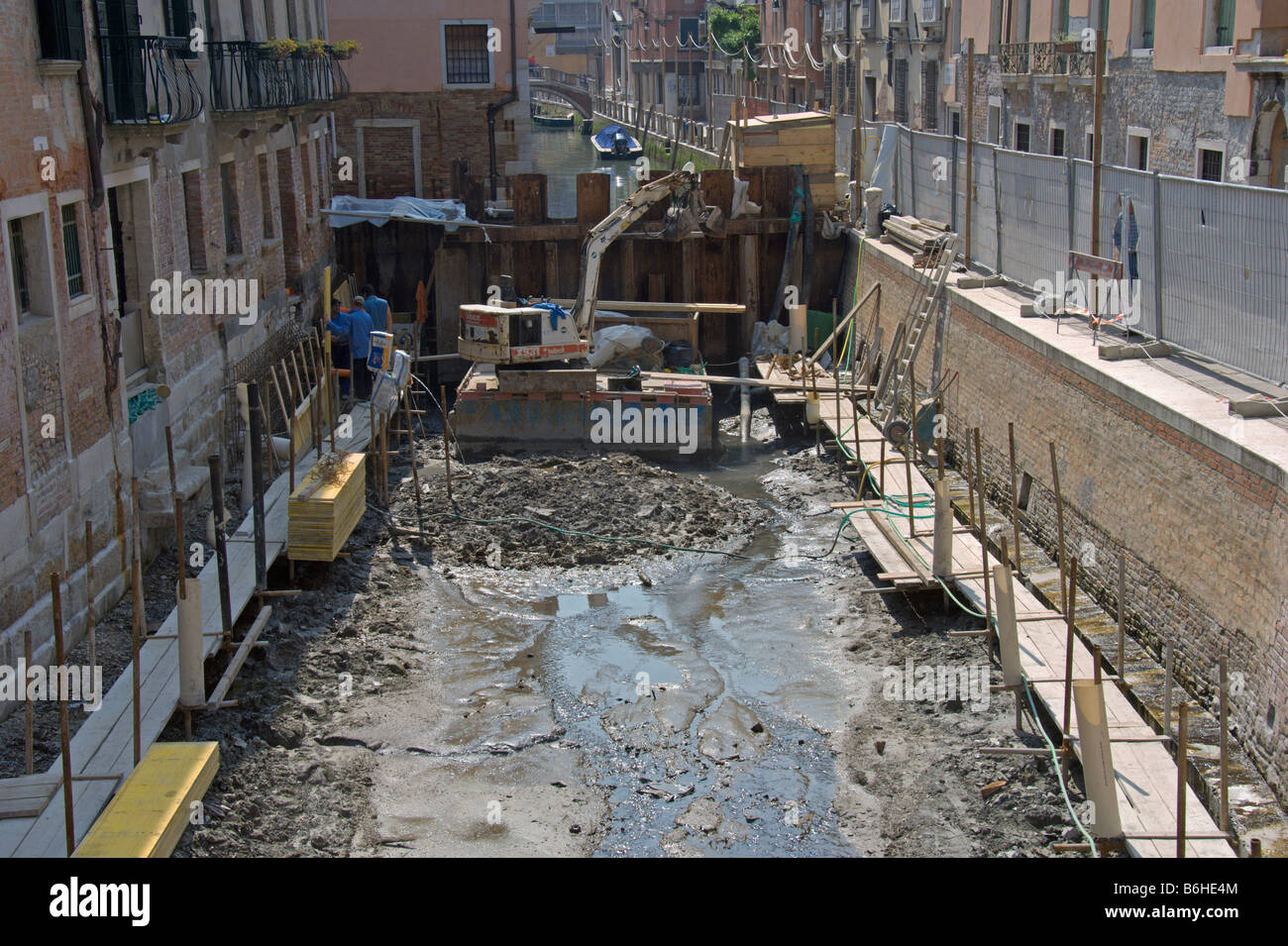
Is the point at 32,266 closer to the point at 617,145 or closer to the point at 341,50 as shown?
the point at 341,50

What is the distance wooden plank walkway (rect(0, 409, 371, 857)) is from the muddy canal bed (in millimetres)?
544

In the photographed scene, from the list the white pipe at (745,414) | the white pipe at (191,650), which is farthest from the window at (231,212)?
Result: the white pipe at (191,650)

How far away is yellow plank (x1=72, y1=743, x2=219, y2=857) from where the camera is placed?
26.3ft

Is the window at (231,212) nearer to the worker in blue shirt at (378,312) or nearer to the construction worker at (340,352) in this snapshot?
the construction worker at (340,352)

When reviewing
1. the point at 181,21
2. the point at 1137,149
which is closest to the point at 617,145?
the point at 1137,149

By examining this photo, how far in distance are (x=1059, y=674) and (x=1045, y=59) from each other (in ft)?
68.7

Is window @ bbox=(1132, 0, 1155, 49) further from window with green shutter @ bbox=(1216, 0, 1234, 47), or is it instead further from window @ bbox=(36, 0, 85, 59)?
window @ bbox=(36, 0, 85, 59)

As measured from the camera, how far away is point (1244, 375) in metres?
12.2

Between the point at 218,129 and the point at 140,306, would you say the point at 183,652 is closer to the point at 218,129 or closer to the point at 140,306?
the point at 140,306

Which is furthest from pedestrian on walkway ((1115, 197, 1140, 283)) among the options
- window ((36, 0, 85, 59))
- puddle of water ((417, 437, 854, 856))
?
window ((36, 0, 85, 59))

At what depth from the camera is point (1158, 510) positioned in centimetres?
1138

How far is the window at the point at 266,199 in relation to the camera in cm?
2153

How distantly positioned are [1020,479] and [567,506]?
5713 mm
